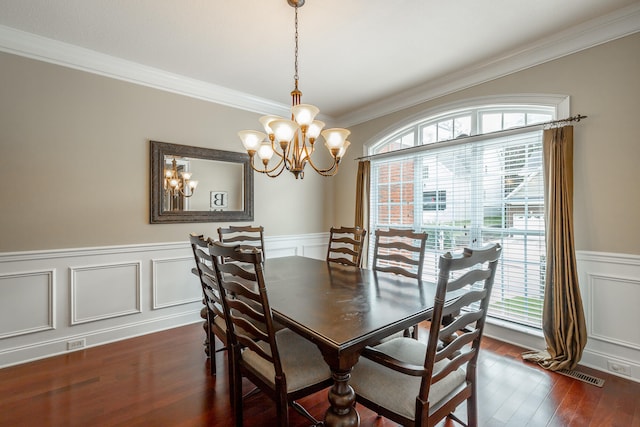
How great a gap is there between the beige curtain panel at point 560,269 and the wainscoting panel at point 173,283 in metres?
3.35

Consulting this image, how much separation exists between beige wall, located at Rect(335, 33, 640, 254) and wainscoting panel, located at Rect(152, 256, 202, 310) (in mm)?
3752

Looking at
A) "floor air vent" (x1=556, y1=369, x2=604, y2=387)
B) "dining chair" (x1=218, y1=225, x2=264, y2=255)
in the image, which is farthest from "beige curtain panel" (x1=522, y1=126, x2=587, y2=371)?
"dining chair" (x1=218, y1=225, x2=264, y2=255)

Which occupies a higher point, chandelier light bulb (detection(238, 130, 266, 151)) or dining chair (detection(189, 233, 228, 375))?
chandelier light bulb (detection(238, 130, 266, 151))

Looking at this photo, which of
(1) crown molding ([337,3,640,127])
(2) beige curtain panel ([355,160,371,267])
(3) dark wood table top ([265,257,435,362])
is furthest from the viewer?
(2) beige curtain panel ([355,160,371,267])

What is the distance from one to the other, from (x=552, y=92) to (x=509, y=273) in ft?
5.48

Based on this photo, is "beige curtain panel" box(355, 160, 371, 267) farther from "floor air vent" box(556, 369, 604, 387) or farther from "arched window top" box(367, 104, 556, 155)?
"floor air vent" box(556, 369, 604, 387)

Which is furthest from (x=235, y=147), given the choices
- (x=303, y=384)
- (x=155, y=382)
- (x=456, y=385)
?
(x=456, y=385)

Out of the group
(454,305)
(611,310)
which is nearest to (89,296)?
(454,305)

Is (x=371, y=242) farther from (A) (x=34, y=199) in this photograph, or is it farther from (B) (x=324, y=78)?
(A) (x=34, y=199)

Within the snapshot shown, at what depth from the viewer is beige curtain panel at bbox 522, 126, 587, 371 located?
227 centimetres

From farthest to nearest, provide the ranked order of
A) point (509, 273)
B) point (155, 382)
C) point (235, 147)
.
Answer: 1. point (235, 147)
2. point (509, 273)
3. point (155, 382)

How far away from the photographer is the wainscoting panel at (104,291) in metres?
2.67

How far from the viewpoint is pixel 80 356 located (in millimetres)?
2535

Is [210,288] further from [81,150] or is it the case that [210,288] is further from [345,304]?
[81,150]
